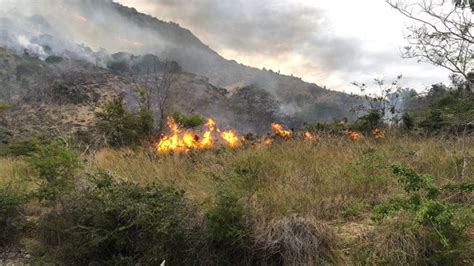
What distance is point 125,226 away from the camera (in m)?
4.65

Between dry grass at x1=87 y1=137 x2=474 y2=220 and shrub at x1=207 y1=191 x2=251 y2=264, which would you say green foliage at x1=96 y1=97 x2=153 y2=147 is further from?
shrub at x1=207 y1=191 x2=251 y2=264

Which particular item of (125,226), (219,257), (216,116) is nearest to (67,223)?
(125,226)

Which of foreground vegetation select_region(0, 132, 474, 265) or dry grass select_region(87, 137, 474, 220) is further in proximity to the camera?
dry grass select_region(87, 137, 474, 220)

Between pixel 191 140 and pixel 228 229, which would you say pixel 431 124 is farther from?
pixel 228 229

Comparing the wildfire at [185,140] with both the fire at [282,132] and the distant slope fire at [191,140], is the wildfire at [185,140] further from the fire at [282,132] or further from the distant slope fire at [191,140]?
the fire at [282,132]

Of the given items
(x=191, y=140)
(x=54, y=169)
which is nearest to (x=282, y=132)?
(x=191, y=140)

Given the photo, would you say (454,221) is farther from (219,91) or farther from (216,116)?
(219,91)

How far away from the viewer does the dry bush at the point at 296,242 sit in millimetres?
4324

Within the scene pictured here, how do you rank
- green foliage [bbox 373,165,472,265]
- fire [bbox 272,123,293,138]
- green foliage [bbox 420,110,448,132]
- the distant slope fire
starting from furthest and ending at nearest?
green foliage [bbox 420,110,448,132] < fire [bbox 272,123,293,138] < the distant slope fire < green foliage [bbox 373,165,472,265]

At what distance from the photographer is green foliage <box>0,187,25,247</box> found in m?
5.91

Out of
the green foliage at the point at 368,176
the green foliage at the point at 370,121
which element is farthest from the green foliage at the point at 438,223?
the green foliage at the point at 370,121

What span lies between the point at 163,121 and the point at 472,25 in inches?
454

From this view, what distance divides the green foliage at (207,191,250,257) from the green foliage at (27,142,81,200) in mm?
2388

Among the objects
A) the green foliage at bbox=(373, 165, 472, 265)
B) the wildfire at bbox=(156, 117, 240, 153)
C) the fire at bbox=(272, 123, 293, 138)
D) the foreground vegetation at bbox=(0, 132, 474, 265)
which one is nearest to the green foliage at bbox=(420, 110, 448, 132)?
the fire at bbox=(272, 123, 293, 138)
